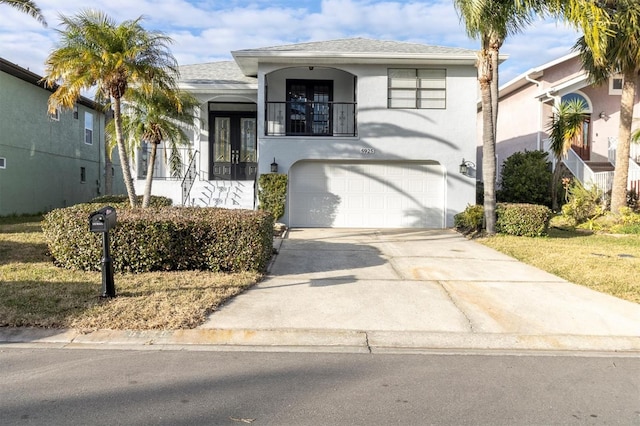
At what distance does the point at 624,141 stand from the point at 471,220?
5.92 meters

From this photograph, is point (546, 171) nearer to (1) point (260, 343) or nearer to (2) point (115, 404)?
(1) point (260, 343)

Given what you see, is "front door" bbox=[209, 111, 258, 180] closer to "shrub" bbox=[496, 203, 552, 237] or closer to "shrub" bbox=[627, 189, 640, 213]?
"shrub" bbox=[496, 203, 552, 237]

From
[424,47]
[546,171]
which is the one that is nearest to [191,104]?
[424,47]

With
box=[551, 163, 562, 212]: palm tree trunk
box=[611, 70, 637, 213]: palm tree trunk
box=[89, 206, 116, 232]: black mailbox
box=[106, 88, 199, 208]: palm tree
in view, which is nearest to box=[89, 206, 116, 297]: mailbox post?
box=[89, 206, 116, 232]: black mailbox

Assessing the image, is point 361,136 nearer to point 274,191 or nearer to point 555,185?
point 274,191

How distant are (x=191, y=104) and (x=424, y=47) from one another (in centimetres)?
816

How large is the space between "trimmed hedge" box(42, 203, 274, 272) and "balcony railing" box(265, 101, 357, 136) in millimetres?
8372

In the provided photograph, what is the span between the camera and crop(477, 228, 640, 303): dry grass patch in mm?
7751

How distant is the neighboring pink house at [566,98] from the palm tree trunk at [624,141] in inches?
98.5

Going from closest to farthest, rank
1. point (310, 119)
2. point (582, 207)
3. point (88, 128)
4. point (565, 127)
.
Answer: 1. point (582, 207)
2. point (310, 119)
3. point (565, 127)
4. point (88, 128)

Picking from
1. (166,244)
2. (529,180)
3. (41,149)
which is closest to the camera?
(166,244)

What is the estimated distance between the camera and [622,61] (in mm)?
14469

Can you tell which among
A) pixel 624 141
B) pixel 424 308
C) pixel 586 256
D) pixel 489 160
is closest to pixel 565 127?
pixel 624 141

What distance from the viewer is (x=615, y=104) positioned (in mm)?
20531
